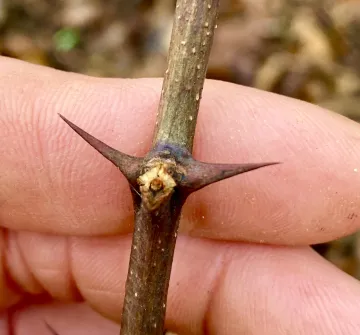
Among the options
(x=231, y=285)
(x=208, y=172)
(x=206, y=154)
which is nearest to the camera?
(x=208, y=172)

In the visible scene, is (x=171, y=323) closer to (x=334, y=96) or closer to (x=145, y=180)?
(x=145, y=180)

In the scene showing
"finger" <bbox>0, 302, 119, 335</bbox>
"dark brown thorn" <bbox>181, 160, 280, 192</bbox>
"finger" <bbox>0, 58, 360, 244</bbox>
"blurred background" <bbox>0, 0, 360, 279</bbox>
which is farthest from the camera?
"blurred background" <bbox>0, 0, 360, 279</bbox>

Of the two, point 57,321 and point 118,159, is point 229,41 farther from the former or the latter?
point 118,159

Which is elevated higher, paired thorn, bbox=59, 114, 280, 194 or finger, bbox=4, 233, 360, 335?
paired thorn, bbox=59, 114, 280, 194

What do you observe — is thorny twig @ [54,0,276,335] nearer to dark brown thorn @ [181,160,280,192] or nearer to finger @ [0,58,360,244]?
dark brown thorn @ [181,160,280,192]

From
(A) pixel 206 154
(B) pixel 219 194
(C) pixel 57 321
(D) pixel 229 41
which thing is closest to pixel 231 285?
(B) pixel 219 194

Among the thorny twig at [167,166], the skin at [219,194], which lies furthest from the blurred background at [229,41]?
the thorny twig at [167,166]

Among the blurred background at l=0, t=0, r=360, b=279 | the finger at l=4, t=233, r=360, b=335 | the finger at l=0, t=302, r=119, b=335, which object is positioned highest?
the blurred background at l=0, t=0, r=360, b=279

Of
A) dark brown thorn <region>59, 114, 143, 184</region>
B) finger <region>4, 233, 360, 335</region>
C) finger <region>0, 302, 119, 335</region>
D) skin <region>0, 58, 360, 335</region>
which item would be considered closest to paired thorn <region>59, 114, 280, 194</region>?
dark brown thorn <region>59, 114, 143, 184</region>
